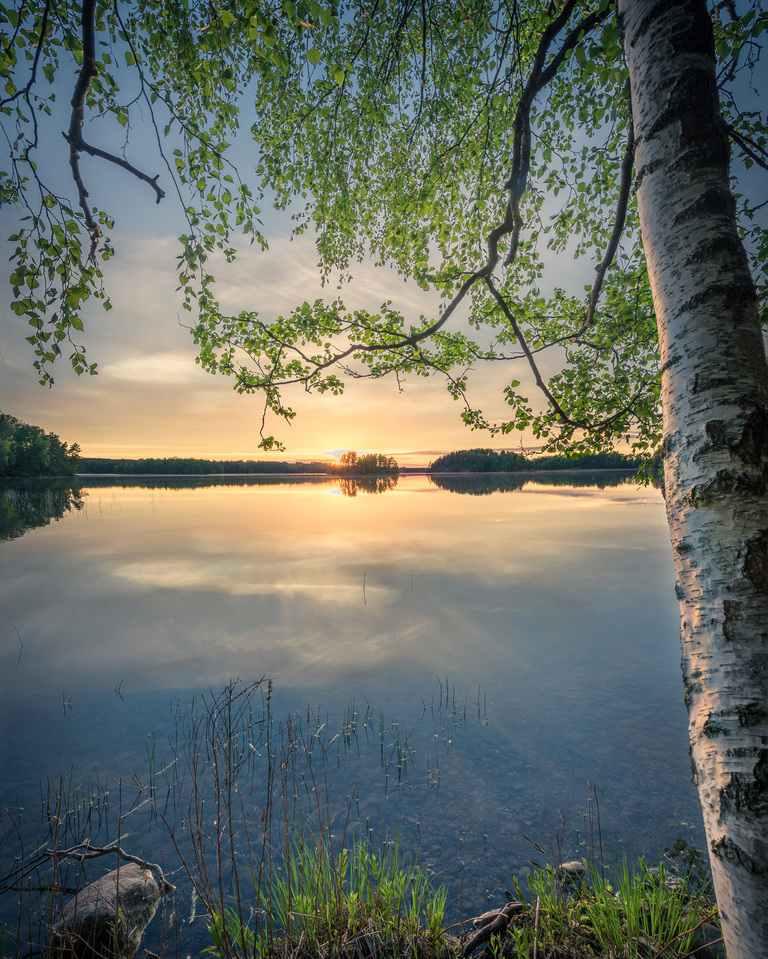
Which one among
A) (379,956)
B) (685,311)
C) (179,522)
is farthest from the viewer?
(179,522)

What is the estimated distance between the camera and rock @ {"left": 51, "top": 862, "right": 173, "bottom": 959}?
283cm

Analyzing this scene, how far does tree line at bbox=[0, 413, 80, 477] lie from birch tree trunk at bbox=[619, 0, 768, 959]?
10732 cm

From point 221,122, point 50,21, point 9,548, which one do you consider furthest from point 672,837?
point 9,548

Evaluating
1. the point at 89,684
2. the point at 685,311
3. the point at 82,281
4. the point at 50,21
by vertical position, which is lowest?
the point at 89,684

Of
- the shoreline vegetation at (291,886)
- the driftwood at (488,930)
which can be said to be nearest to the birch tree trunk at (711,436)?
the shoreline vegetation at (291,886)

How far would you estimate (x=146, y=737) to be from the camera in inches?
239

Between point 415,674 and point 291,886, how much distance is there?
4.86m

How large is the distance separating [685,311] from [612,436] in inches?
149

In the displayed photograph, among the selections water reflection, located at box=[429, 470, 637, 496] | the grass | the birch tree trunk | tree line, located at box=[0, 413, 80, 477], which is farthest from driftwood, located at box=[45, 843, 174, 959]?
tree line, located at box=[0, 413, 80, 477]

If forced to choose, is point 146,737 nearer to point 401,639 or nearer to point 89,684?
point 89,684

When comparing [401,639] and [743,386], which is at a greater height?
[743,386]

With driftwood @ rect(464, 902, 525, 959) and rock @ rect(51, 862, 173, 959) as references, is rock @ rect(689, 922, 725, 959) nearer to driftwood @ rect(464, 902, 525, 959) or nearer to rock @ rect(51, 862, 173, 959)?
driftwood @ rect(464, 902, 525, 959)

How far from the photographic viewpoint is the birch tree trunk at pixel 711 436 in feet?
4.40

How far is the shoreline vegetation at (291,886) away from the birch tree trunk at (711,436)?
1.37 meters
